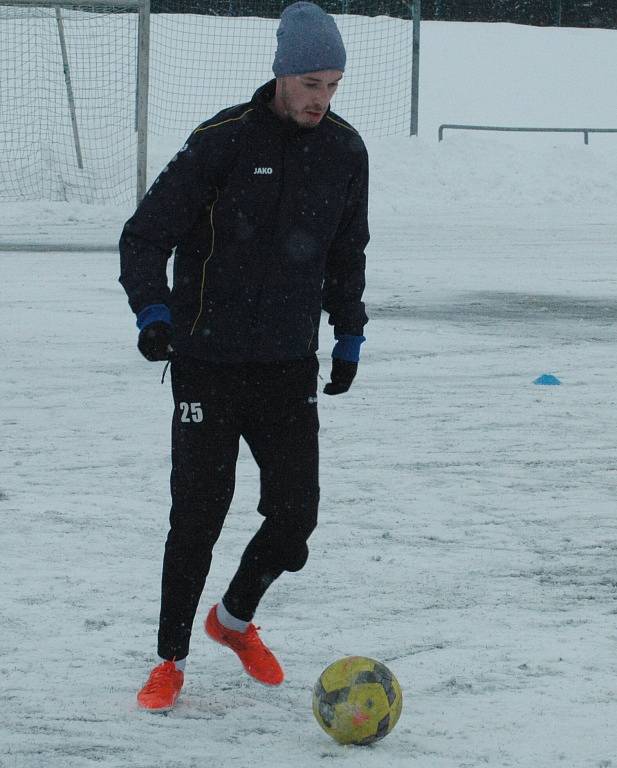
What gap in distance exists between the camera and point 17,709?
3621mm

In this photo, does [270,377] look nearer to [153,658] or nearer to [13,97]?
[153,658]

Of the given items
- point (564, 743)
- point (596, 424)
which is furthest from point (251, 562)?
point (596, 424)

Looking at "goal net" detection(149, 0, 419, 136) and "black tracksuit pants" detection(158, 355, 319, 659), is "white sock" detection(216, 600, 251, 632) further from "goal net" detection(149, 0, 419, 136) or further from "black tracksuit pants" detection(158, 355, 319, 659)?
"goal net" detection(149, 0, 419, 136)

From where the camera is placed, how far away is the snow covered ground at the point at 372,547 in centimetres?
354

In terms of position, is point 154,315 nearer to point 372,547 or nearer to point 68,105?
point 372,547

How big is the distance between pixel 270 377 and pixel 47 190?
17502 mm

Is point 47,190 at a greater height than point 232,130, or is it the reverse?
point 232,130

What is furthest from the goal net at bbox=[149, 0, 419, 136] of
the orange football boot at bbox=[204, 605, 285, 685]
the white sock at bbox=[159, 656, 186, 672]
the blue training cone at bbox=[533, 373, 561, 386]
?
the white sock at bbox=[159, 656, 186, 672]

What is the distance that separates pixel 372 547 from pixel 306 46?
2225 mm

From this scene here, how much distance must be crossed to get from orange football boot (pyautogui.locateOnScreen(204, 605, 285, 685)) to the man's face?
1454mm

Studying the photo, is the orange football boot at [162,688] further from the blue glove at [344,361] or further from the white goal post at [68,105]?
the white goal post at [68,105]

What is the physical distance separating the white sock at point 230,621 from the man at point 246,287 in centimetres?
22

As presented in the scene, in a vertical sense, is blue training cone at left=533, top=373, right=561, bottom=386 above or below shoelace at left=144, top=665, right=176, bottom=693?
below

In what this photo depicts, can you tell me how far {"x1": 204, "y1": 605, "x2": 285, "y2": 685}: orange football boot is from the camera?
12.7 feet
